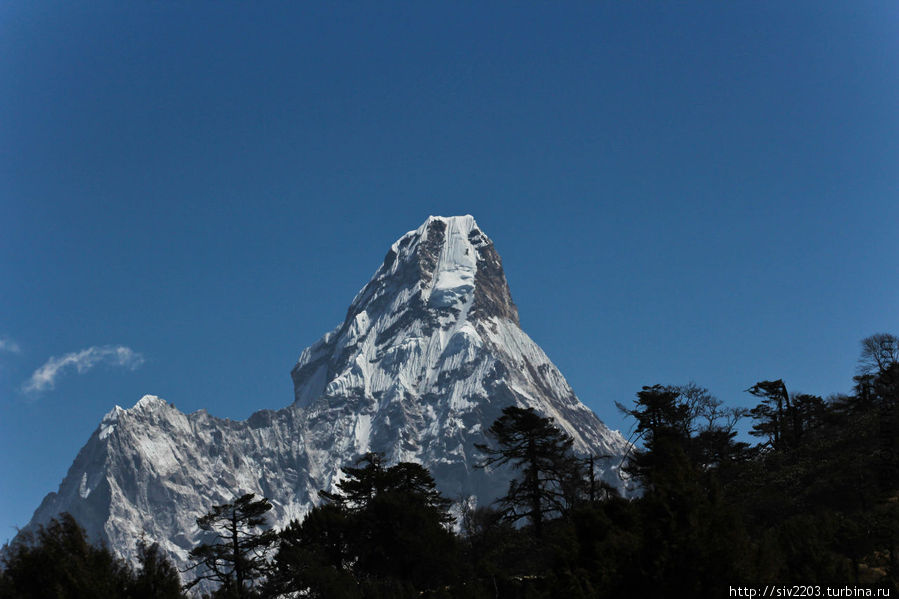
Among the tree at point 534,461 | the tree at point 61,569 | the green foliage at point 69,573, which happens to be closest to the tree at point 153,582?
the green foliage at point 69,573

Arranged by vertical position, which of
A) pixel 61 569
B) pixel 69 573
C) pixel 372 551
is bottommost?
pixel 69 573

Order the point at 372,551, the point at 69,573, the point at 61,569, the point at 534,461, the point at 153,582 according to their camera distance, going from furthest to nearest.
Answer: the point at 372,551 → the point at 534,461 → the point at 153,582 → the point at 61,569 → the point at 69,573

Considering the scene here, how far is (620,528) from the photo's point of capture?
44.6 m

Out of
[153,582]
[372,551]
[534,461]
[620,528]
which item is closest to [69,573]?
[153,582]

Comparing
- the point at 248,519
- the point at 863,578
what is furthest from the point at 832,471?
the point at 248,519

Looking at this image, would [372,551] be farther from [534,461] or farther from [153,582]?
[153,582]

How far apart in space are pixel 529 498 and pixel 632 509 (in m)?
19.0

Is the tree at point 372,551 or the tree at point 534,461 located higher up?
the tree at point 534,461

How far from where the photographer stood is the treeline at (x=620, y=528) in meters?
39.5

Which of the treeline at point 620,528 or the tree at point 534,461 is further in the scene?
the tree at point 534,461

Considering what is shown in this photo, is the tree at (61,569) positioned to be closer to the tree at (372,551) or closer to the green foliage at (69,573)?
the green foliage at (69,573)

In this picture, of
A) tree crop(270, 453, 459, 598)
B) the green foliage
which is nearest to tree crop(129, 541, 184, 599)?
the green foliage

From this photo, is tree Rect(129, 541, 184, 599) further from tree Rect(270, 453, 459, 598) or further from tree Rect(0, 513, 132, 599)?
tree Rect(270, 453, 459, 598)

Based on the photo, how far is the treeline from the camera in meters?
39.5
